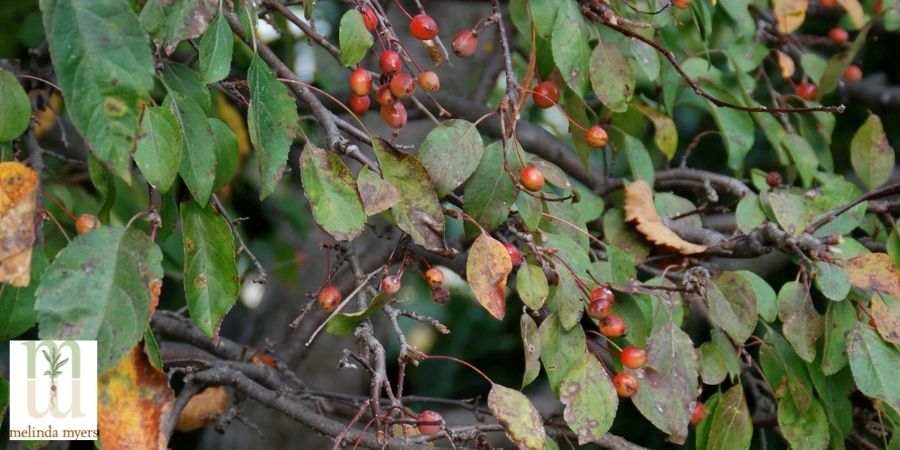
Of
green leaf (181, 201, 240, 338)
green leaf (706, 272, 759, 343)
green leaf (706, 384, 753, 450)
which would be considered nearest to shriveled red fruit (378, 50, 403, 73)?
green leaf (181, 201, 240, 338)

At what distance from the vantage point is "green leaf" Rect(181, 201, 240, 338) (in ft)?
3.21

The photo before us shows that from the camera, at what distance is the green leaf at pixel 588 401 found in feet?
3.33

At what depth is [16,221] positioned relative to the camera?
35.6 inches

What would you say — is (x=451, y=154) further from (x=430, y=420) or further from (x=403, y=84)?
(x=430, y=420)

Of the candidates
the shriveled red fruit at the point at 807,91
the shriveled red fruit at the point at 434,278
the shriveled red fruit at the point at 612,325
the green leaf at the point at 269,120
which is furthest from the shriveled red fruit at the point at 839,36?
the green leaf at the point at 269,120

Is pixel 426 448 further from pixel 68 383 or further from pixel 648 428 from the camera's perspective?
pixel 648 428

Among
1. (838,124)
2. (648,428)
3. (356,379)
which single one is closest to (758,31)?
(838,124)

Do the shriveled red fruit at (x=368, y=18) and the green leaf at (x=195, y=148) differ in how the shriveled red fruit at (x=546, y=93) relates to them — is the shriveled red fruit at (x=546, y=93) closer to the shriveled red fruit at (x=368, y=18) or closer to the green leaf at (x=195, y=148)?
the shriveled red fruit at (x=368, y=18)

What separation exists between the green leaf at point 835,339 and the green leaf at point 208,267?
714 mm

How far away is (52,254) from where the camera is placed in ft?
4.65

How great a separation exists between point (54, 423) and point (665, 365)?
0.69m

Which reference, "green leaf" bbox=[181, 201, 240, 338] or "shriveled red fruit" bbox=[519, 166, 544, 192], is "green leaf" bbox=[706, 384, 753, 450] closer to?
"shriveled red fruit" bbox=[519, 166, 544, 192]

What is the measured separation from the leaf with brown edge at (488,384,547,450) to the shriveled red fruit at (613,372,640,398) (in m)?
0.13

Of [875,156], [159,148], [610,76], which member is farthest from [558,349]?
[875,156]
